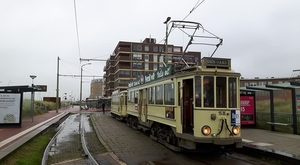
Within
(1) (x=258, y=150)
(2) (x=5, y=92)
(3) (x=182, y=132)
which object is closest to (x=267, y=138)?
(1) (x=258, y=150)

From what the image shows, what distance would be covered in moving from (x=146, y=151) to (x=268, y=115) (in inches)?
336

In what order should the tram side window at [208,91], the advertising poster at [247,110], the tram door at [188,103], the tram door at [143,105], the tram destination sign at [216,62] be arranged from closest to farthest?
the tram side window at [208,91] → the tram destination sign at [216,62] → the tram door at [188,103] → the tram door at [143,105] → the advertising poster at [247,110]

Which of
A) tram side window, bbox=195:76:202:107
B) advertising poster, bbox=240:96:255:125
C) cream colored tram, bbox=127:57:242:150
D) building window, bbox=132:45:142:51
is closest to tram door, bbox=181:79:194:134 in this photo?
cream colored tram, bbox=127:57:242:150

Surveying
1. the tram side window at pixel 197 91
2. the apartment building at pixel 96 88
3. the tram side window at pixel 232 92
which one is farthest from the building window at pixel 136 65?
the tram side window at pixel 197 91

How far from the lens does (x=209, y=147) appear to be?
8695 mm

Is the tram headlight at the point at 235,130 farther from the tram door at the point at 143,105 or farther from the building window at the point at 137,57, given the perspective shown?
the building window at the point at 137,57

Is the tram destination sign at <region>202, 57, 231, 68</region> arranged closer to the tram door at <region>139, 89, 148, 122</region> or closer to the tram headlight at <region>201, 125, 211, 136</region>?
the tram headlight at <region>201, 125, 211, 136</region>

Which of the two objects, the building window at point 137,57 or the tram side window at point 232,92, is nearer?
the tram side window at point 232,92

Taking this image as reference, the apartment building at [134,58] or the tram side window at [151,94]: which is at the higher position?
the apartment building at [134,58]

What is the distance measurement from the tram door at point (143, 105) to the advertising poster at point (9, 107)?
25.0 feet

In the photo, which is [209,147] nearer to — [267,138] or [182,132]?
[182,132]

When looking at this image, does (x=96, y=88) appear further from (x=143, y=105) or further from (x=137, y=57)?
(x=143, y=105)

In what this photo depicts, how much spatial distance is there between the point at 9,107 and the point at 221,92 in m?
13.3

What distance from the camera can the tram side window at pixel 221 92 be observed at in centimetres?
838
